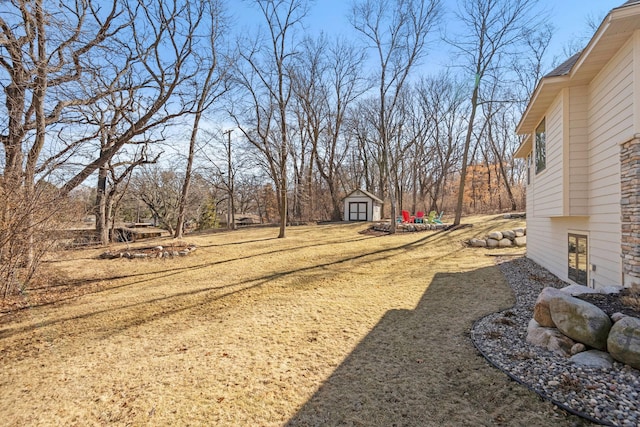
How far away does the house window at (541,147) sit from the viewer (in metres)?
6.95

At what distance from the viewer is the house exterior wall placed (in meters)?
4.22

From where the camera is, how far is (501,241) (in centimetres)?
1129

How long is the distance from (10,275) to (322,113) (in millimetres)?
23032

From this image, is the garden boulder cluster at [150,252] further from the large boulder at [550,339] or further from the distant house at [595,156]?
the distant house at [595,156]

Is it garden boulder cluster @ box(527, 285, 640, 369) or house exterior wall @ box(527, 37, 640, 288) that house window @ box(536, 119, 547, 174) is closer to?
house exterior wall @ box(527, 37, 640, 288)

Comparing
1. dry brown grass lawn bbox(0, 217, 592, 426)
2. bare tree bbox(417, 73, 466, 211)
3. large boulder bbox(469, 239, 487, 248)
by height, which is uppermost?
bare tree bbox(417, 73, 466, 211)

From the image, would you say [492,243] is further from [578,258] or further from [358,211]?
[358,211]

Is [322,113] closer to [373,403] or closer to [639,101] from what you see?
[639,101]

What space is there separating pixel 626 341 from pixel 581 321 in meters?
0.40

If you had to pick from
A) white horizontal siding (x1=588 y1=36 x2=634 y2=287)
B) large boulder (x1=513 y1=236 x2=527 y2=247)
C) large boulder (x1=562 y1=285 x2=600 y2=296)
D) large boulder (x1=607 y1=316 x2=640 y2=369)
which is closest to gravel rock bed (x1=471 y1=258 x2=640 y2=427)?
large boulder (x1=607 y1=316 x2=640 y2=369)

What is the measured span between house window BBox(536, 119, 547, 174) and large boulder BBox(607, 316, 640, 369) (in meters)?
5.04

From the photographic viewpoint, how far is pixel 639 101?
3746 mm

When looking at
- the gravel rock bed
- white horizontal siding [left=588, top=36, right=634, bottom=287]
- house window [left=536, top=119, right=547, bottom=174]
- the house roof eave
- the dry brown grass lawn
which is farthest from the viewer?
the house roof eave

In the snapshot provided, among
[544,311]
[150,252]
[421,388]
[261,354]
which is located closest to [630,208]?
[544,311]
